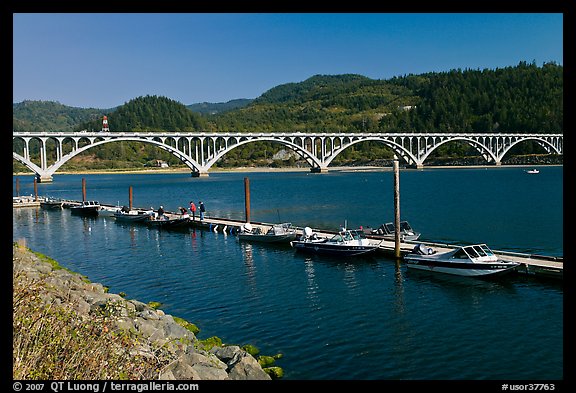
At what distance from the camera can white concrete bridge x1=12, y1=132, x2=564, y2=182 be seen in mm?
113688

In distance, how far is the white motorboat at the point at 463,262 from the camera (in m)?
25.8

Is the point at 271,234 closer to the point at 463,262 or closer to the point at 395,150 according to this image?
the point at 463,262

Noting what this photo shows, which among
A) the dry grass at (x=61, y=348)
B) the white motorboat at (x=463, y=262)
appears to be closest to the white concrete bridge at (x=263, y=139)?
the white motorboat at (x=463, y=262)

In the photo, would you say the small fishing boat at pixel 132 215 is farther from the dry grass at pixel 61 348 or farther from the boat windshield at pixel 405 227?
the dry grass at pixel 61 348

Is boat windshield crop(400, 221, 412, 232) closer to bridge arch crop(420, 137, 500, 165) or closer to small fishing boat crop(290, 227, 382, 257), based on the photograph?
small fishing boat crop(290, 227, 382, 257)

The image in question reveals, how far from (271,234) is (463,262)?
16320 mm

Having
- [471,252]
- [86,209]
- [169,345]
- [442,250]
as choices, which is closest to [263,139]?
[86,209]

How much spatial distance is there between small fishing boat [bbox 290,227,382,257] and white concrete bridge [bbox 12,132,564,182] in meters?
85.1

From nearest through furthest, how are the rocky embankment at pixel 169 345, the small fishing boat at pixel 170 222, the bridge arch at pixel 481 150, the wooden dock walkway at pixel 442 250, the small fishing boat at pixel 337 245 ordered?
the rocky embankment at pixel 169 345 < the wooden dock walkway at pixel 442 250 < the small fishing boat at pixel 337 245 < the small fishing boat at pixel 170 222 < the bridge arch at pixel 481 150

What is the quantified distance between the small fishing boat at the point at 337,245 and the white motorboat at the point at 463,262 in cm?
408

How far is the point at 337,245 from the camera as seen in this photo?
3272 cm

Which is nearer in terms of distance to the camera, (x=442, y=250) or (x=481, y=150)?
(x=442, y=250)

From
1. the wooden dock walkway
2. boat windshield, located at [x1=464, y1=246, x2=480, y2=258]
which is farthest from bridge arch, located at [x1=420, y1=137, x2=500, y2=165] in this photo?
boat windshield, located at [x1=464, y1=246, x2=480, y2=258]
